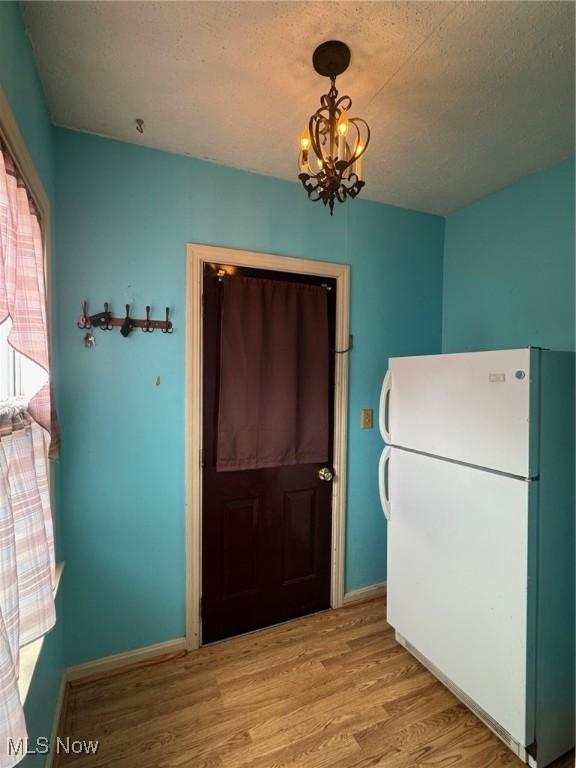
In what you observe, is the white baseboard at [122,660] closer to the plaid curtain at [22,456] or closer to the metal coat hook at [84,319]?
the plaid curtain at [22,456]

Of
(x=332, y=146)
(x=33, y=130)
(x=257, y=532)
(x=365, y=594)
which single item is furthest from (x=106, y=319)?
(x=365, y=594)

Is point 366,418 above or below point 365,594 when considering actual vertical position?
above

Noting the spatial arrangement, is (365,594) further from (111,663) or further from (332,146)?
(332,146)

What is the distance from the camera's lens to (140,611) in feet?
5.85

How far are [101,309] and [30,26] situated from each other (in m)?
0.99

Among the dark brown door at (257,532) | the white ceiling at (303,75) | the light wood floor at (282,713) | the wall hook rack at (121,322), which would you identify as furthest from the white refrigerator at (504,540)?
the wall hook rack at (121,322)

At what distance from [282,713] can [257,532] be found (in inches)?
30.8

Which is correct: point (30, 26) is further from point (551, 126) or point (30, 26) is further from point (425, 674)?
point (425, 674)

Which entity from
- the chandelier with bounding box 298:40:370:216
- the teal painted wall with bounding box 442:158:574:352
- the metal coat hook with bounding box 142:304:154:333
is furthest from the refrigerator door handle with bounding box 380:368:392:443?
the metal coat hook with bounding box 142:304:154:333

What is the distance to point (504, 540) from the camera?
1373 millimetres

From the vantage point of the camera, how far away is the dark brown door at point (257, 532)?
190 cm

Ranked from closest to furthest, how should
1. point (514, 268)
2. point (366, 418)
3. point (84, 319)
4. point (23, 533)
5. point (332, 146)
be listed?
1. point (23, 533)
2. point (332, 146)
3. point (84, 319)
4. point (514, 268)
5. point (366, 418)

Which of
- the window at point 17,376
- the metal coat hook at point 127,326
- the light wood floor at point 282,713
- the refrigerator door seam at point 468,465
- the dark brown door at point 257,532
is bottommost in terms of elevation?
the light wood floor at point 282,713

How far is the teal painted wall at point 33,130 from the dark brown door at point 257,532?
0.71 metres
